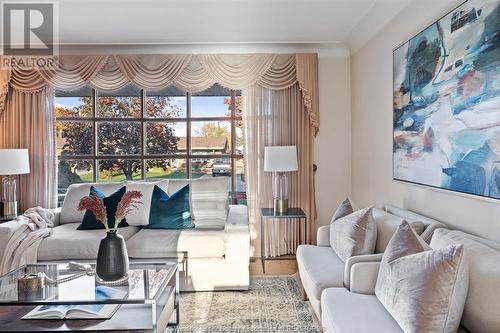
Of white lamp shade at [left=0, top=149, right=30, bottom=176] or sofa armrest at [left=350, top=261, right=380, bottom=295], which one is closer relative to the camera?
sofa armrest at [left=350, top=261, right=380, bottom=295]

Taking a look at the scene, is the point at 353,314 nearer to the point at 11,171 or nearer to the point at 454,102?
the point at 454,102

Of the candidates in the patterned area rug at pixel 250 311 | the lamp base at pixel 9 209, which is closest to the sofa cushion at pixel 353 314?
the patterned area rug at pixel 250 311

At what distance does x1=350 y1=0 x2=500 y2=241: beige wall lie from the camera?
2.30m

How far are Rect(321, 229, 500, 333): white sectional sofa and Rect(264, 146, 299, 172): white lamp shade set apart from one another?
6.43ft

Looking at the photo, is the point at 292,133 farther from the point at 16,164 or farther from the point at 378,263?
the point at 16,164

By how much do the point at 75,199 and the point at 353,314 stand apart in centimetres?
332

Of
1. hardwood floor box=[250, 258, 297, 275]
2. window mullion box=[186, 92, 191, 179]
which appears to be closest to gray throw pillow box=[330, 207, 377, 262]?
hardwood floor box=[250, 258, 297, 275]

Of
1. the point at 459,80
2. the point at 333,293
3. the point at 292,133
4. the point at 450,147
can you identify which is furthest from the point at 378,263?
the point at 292,133

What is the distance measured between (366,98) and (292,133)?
95 cm

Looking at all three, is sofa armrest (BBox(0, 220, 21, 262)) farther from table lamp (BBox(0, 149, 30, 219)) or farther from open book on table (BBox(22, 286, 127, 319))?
open book on table (BBox(22, 286, 127, 319))

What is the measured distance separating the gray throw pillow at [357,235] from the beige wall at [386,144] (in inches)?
18.2

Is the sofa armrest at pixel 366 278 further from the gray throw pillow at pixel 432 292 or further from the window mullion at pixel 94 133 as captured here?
the window mullion at pixel 94 133

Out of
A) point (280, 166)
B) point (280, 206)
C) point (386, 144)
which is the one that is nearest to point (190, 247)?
point (280, 206)

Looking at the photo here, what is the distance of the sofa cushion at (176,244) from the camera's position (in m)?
3.54
